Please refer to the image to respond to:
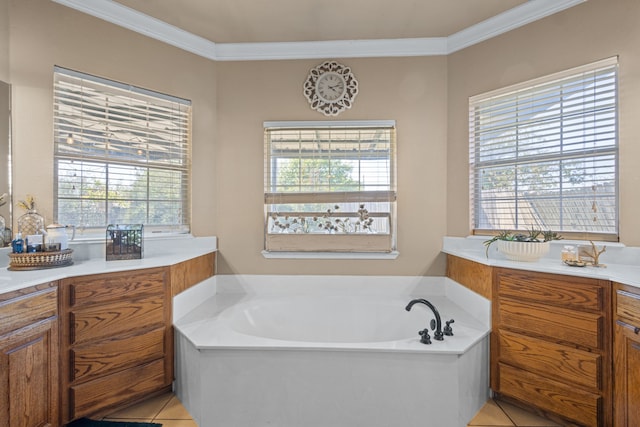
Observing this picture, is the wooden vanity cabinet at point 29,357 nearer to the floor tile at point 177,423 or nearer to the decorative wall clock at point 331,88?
the floor tile at point 177,423

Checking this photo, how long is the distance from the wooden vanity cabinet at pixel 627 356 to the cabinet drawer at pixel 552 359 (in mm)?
89

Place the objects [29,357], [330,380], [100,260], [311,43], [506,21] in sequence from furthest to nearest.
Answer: [311,43], [506,21], [100,260], [330,380], [29,357]

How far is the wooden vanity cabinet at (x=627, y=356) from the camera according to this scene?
1396mm

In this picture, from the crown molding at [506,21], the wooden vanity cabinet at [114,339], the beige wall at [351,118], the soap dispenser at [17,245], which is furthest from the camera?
the beige wall at [351,118]

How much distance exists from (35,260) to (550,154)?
326cm

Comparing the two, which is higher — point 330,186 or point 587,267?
point 330,186

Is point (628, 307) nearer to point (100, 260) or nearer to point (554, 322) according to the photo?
point (554, 322)

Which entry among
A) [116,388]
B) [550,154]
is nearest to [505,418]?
[550,154]

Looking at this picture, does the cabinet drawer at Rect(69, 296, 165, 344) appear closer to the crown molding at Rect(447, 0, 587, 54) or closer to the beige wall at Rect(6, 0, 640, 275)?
the beige wall at Rect(6, 0, 640, 275)

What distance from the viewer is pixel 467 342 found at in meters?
1.65

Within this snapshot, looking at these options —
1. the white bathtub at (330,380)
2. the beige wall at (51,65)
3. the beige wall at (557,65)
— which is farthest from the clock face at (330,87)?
the white bathtub at (330,380)

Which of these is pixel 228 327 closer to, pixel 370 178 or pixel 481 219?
pixel 370 178

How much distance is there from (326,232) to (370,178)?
0.59 m

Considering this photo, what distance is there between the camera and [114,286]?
1.75 metres
